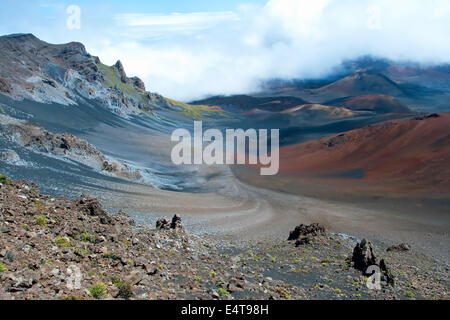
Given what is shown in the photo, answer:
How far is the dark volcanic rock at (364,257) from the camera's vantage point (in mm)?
14664

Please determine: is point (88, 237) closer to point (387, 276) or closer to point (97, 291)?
point (97, 291)

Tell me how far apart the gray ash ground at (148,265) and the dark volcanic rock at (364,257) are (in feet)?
1.05

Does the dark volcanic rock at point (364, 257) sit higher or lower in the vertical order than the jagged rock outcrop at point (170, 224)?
lower

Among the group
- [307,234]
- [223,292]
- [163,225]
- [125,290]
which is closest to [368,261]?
[307,234]

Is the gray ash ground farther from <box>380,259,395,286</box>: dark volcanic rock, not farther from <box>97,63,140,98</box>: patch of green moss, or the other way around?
<box>97,63,140,98</box>: patch of green moss

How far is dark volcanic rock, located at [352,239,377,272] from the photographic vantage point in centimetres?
1466

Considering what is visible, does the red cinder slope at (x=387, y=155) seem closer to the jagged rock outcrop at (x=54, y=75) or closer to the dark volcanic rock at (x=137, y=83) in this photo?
the jagged rock outcrop at (x=54, y=75)

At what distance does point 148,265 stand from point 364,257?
891cm

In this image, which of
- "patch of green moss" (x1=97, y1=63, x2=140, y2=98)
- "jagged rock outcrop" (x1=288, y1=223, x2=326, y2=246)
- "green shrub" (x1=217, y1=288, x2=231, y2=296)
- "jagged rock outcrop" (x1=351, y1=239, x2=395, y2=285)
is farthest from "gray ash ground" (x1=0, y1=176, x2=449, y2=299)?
"patch of green moss" (x1=97, y1=63, x2=140, y2=98)

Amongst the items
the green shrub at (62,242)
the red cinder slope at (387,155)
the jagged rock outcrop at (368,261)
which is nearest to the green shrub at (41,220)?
the green shrub at (62,242)

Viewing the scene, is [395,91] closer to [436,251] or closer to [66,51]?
[66,51]

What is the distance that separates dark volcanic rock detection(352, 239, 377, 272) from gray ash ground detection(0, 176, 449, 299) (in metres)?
0.32

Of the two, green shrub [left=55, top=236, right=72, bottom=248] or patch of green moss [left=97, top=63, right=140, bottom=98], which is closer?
green shrub [left=55, top=236, right=72, bottom=248]

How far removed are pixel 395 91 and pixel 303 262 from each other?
188 metres
